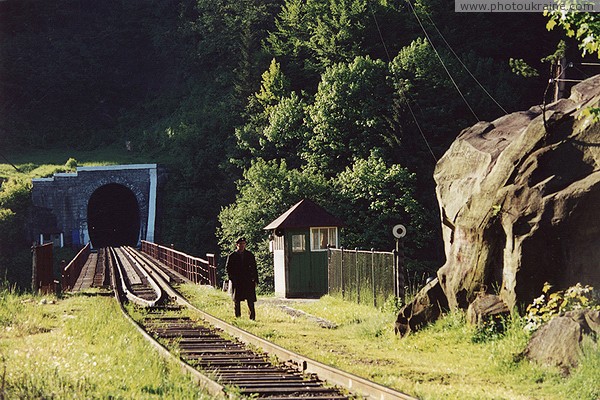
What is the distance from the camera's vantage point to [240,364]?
1355cm

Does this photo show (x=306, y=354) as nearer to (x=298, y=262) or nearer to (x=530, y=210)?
(x=530, y=210)

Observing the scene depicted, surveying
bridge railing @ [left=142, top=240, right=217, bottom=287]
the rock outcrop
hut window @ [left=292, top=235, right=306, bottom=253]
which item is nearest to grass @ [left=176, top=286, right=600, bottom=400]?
the rock outcrop

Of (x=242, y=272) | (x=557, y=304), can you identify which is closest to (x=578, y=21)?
(x=557, y=304)

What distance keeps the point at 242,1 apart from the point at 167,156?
17935 mm

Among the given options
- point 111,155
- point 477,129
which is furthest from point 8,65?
point 477,129

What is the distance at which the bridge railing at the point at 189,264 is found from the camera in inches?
1298

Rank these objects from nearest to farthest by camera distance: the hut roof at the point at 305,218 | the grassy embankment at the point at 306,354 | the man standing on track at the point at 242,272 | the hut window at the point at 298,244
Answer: the grassy embankment at the point at 306,354, the man standing on track at the point at 242,272, the hut roof at the point at 305,218, the hut window at the point at 298,244

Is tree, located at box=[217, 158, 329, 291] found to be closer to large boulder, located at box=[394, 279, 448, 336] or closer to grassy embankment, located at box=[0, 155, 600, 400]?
grassy embankment, located at box=[0, 155, 600, 400]

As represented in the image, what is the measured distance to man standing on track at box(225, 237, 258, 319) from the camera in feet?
64.4

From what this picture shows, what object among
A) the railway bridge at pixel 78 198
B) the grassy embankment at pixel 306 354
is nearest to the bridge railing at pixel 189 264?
the grassy embankment at pixel 306 354

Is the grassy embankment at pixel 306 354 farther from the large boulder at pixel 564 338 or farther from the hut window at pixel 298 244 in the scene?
the hut window at pixel 298 244

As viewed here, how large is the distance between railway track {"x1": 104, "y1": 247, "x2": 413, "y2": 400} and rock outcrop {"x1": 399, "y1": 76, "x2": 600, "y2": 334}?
11.9 ft

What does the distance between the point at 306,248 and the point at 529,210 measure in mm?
15185

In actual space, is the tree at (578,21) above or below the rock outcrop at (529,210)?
above
